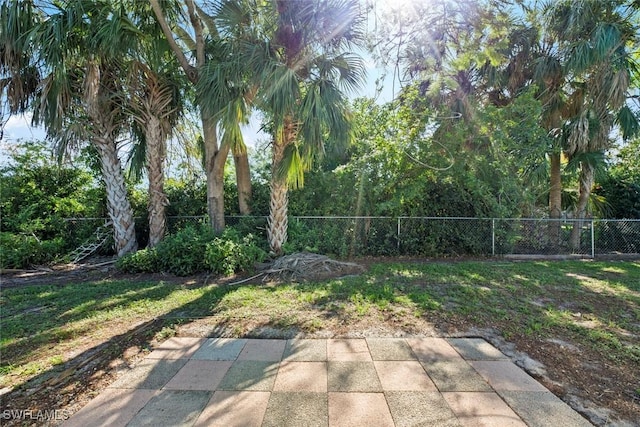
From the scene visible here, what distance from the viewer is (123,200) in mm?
7348

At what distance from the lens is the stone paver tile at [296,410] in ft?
6.40

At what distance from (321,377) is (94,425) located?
5.24 feet

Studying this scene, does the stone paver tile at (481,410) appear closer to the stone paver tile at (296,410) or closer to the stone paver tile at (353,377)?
the stone paver tile at (353,377)

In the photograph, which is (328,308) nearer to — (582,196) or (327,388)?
(327,388)

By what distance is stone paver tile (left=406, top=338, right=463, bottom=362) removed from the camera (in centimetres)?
283

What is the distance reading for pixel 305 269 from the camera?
599 cm

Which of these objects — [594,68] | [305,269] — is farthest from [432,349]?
[594,68]

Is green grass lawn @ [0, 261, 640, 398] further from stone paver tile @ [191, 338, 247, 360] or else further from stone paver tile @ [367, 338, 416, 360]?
stone paver tile @ [367, 338, 416, 360]

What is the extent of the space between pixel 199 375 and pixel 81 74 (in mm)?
7687

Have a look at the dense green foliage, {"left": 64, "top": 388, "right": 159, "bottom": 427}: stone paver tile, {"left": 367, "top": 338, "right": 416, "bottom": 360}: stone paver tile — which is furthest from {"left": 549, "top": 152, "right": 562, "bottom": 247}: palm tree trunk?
the dense green foliage

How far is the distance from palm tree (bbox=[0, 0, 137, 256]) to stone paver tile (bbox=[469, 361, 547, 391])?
7741mm

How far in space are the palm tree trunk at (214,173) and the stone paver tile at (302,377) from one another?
543cm

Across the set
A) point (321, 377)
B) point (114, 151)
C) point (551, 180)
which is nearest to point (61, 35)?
point (114, 151)

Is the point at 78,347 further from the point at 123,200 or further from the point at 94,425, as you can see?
the point at 123,200
